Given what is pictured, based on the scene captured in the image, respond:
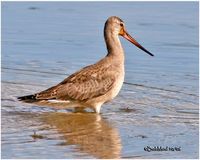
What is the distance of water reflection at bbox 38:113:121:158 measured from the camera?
957cm

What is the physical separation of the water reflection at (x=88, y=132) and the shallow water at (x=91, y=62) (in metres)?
0.01

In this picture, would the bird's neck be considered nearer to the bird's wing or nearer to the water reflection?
the bird's wing

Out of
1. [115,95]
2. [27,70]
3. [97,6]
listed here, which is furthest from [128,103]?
[97,6]

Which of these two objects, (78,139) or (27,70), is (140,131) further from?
(27,70)

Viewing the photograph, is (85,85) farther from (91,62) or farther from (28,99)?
(91,62)

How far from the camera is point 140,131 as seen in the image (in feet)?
34.3

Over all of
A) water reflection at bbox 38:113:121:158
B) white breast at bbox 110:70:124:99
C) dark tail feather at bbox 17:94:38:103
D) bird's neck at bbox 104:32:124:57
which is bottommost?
water reflection at bbox 38:113:121:158

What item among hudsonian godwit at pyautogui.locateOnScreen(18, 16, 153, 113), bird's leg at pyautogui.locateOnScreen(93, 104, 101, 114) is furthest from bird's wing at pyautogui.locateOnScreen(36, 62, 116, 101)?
bird's leg at pyautogui.locateOnScreen(93, 104, 101, 114)

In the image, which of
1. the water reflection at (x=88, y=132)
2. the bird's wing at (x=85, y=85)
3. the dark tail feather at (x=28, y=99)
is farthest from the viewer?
the bird's wing at (x=85, y=85)

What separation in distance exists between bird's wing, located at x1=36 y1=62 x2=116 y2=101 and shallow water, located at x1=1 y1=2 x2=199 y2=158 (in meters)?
0.28

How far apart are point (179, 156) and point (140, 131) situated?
118cm

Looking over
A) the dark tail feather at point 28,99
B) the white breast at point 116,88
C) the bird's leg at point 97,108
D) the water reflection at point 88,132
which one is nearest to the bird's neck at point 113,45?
the white breast at point 116,88

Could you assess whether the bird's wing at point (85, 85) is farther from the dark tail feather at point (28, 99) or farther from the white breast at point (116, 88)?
the dark tail feather at point (28, 99)

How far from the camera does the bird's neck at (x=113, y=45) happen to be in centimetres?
1226
